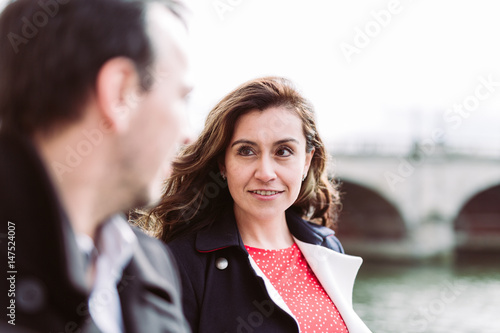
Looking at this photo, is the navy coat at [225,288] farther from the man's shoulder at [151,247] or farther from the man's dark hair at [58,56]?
the man's dark hair at [58,56]

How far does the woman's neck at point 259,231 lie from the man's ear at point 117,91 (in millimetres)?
1183

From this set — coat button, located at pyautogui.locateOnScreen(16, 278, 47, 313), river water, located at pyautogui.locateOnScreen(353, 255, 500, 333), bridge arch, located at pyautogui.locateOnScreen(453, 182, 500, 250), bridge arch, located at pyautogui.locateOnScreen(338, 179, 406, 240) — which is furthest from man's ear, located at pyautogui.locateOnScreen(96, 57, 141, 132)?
bridge arch, located at pyautogui.locateOnScreen(338, 179, 406, 240)

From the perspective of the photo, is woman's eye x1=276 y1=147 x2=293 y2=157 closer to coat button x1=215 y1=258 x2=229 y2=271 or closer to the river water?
coat button x1=215 y1=258 x2=229 y2=271

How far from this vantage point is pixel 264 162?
1664 mm

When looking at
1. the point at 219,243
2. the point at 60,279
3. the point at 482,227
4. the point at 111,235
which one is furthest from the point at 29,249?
the point at 482,227

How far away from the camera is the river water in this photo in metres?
8.86

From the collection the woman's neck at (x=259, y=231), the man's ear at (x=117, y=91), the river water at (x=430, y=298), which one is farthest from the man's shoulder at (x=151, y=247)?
the river water at (x=430, y=298)

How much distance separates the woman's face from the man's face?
1.00m

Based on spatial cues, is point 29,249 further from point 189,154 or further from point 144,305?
point 189,154

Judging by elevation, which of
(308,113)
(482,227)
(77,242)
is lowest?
(482,227)

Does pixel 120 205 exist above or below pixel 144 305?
above

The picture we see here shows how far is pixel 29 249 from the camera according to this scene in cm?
57

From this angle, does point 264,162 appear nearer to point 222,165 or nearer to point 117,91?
point 222,165

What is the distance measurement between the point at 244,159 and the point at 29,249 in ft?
3.81
